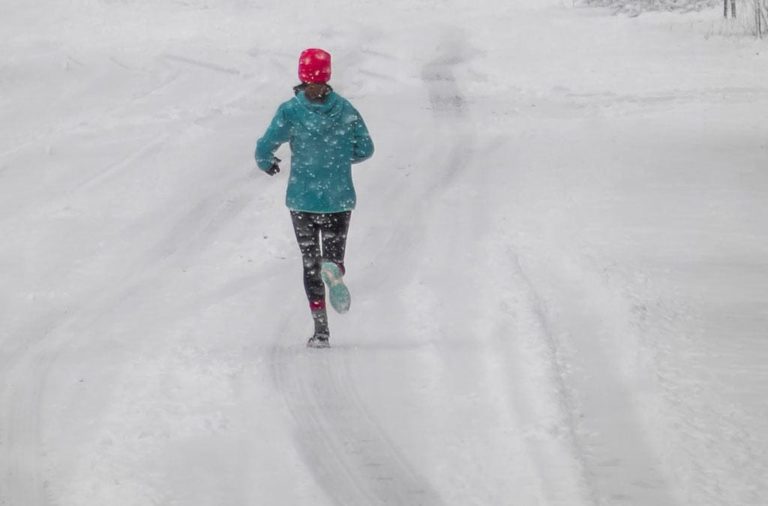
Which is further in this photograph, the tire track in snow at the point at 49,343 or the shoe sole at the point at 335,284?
the shoe sole at the point at 335,284

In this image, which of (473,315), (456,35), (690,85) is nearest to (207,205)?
(473,315)

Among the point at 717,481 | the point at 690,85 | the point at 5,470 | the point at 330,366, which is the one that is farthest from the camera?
the point at 690,85

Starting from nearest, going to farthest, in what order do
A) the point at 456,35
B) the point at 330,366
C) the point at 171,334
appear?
the point at 330,366, the point at 171,334, the point at 456,35

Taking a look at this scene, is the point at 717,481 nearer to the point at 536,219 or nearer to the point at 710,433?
the point at 710,433

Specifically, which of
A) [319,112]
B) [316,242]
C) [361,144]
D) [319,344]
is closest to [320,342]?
[319,344]

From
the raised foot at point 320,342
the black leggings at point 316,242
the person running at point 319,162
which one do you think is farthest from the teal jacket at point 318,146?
the raised foot at point 320,342

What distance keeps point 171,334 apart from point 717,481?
3583 millimetres

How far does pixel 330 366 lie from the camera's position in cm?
595

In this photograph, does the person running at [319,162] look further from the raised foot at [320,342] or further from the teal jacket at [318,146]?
the raised foot at [320,342]

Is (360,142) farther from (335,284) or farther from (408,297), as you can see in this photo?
(408,297)

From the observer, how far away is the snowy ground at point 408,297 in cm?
472

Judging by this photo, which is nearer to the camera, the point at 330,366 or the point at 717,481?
the point at 717,481

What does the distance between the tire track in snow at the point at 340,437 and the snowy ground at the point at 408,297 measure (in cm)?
2

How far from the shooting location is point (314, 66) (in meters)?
5.67
